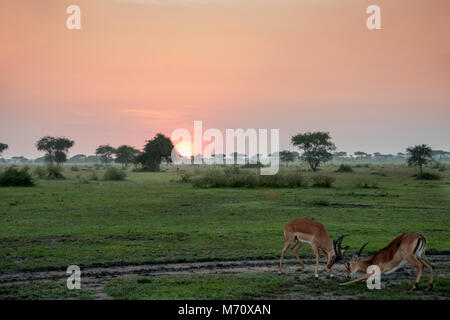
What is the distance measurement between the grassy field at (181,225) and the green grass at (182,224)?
0.03 metres

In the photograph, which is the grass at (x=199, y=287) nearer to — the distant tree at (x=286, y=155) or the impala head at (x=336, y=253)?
the impala head at (x=336, y=253)

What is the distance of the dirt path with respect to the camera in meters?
11.9

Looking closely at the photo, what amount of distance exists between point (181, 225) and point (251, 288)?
10.9 metres

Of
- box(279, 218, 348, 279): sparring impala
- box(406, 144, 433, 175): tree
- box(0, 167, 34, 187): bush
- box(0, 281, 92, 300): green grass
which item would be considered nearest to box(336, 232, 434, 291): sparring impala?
box(279, 218, 348, 279): sparring impala

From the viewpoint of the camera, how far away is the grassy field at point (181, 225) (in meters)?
15.0

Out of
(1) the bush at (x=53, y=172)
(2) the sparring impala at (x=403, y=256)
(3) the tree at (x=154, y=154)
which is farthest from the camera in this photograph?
(3) the tree at (x=154, y=154)

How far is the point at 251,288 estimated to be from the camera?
1083cm

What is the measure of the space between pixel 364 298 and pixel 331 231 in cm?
928

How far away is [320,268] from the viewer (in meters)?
13.0

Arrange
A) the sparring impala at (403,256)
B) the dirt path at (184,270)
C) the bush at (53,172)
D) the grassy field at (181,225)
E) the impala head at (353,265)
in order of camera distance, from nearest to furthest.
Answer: the sparring impala at (403,256), the impala head at (353,265), the dirt path at (184,270), the grassy field at (181,225), the bush at (53,172)

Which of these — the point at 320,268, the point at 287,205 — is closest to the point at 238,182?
the point at 287,205

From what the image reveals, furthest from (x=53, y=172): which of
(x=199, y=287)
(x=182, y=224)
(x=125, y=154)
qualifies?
(x=125, y=154)

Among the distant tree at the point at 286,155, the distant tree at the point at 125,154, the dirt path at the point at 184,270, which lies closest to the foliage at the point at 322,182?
the dirt path at the point at 184,270

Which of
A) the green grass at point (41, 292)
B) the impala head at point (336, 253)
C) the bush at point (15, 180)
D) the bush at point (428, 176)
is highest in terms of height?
the bush at point (15, 180)
